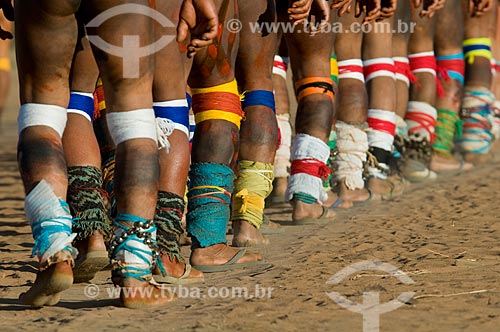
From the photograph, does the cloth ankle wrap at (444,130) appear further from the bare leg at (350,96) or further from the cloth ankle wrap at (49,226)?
the cloth ankle wrap at (49,226)

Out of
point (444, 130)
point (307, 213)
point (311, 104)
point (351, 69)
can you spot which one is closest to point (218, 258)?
point (307, 213)

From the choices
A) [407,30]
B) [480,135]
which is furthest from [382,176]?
[480,135]

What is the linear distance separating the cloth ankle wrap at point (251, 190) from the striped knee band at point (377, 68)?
2.15 m

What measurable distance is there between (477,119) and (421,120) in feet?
3.44

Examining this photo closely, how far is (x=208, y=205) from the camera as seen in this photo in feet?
16.6

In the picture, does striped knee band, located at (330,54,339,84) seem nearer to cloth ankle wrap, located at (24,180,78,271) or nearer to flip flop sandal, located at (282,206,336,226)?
flip flop sandal, located at (282,206,336,226)

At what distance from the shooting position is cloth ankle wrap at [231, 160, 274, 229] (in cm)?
559

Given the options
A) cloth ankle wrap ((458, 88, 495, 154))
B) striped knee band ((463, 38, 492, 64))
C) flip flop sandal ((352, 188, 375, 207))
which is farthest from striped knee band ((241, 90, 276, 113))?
striped knee band ((463, 38, 492, 64))

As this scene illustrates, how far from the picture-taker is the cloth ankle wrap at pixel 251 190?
559 cm

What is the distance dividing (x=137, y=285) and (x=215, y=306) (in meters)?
0.31

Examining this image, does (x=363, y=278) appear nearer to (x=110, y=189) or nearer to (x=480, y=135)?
(x=110, y=189)

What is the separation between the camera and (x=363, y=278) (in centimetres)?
455

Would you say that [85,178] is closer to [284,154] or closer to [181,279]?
[181,279]

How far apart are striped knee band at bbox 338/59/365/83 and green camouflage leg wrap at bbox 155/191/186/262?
109 inches
